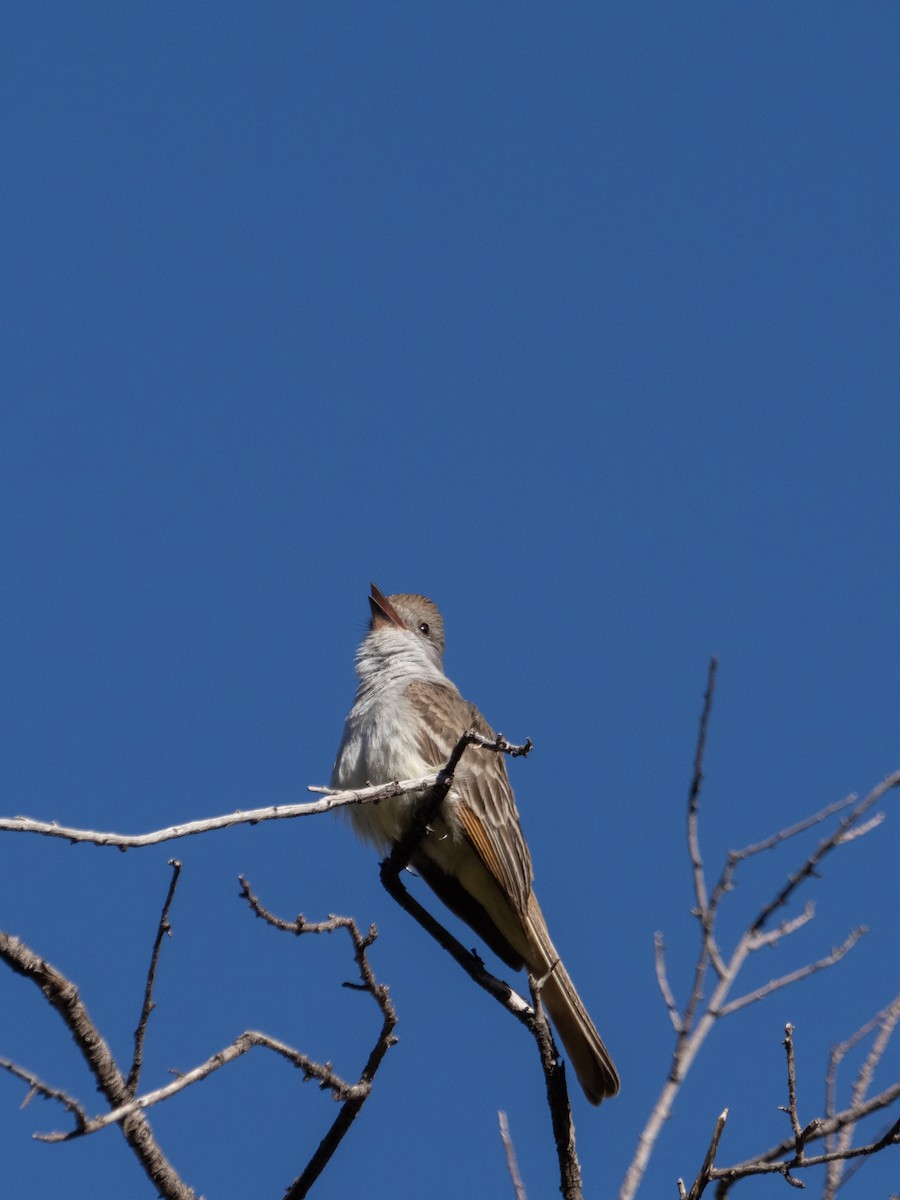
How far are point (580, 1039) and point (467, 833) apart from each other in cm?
133

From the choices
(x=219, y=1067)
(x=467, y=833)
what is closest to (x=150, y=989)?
(x=219, y=1067)

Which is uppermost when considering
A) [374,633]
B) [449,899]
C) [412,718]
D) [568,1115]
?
[374,633]

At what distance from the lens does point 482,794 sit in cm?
883

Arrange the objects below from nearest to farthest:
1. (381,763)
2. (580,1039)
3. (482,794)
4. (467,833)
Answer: (580,1039)
(467,833)
(381,763)
(482,794)

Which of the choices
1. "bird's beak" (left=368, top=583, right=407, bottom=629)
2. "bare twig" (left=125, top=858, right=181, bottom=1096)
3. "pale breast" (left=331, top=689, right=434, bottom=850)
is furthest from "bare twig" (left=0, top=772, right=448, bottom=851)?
"bird's beak" (left=368, top=583, right=407, bottom=629)

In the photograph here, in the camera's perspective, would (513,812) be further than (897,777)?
Yes

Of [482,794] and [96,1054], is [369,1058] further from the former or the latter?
[482,794]

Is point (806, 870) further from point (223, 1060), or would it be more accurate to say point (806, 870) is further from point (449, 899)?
point (449, 899)

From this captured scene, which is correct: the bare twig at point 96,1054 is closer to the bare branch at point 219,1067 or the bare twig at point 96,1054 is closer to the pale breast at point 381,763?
the bare branch at point 219,1067

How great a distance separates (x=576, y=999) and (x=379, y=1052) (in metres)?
2.71

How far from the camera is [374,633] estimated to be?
10.6 metres

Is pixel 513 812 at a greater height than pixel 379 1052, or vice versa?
pixel 513 812

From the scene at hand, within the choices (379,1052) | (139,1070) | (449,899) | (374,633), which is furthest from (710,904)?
(374,633)

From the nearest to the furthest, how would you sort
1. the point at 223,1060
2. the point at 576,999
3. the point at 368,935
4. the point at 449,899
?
the point at 223,1060, the point at 368,935, the point at 576,999, the point at 449,899
